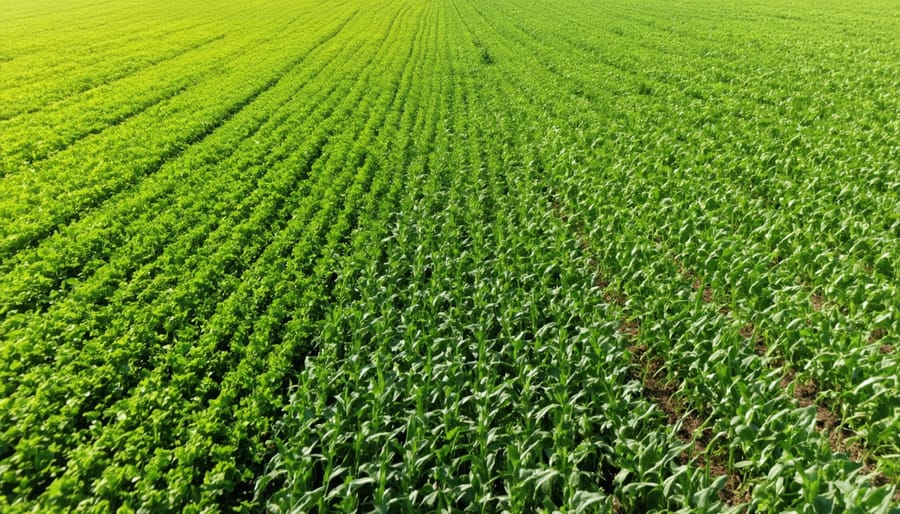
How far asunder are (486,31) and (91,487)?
132 ft

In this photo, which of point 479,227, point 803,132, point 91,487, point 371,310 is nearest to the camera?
point 91,487

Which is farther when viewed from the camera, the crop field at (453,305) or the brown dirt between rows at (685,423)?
the brown dirt between rows at (685,423)

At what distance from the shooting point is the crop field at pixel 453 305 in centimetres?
436

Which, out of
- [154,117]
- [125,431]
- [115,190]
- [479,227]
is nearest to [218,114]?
[154,117]

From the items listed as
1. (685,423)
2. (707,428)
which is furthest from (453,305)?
(707,428)

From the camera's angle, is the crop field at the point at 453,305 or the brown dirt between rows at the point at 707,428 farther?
the brown dirt between rows at the point at 707,428

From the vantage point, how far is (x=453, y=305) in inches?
275

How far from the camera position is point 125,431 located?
4719 millimetres

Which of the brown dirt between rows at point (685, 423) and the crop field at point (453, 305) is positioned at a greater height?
the crop field at point (453, 305)

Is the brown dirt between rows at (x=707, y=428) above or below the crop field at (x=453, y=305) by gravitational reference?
below

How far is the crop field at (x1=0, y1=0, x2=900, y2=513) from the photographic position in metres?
4.36

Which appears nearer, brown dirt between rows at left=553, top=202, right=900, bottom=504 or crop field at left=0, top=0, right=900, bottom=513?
crop field at left=0, top=0, right=900, bottom=513

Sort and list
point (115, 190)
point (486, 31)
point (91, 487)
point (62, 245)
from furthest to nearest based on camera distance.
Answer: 1. point (486, 31)
2. point (115, 190)
3. point (62, 245)
4. point (91, 487)

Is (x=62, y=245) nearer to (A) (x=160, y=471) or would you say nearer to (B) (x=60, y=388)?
(B) (x=60, y=388)
